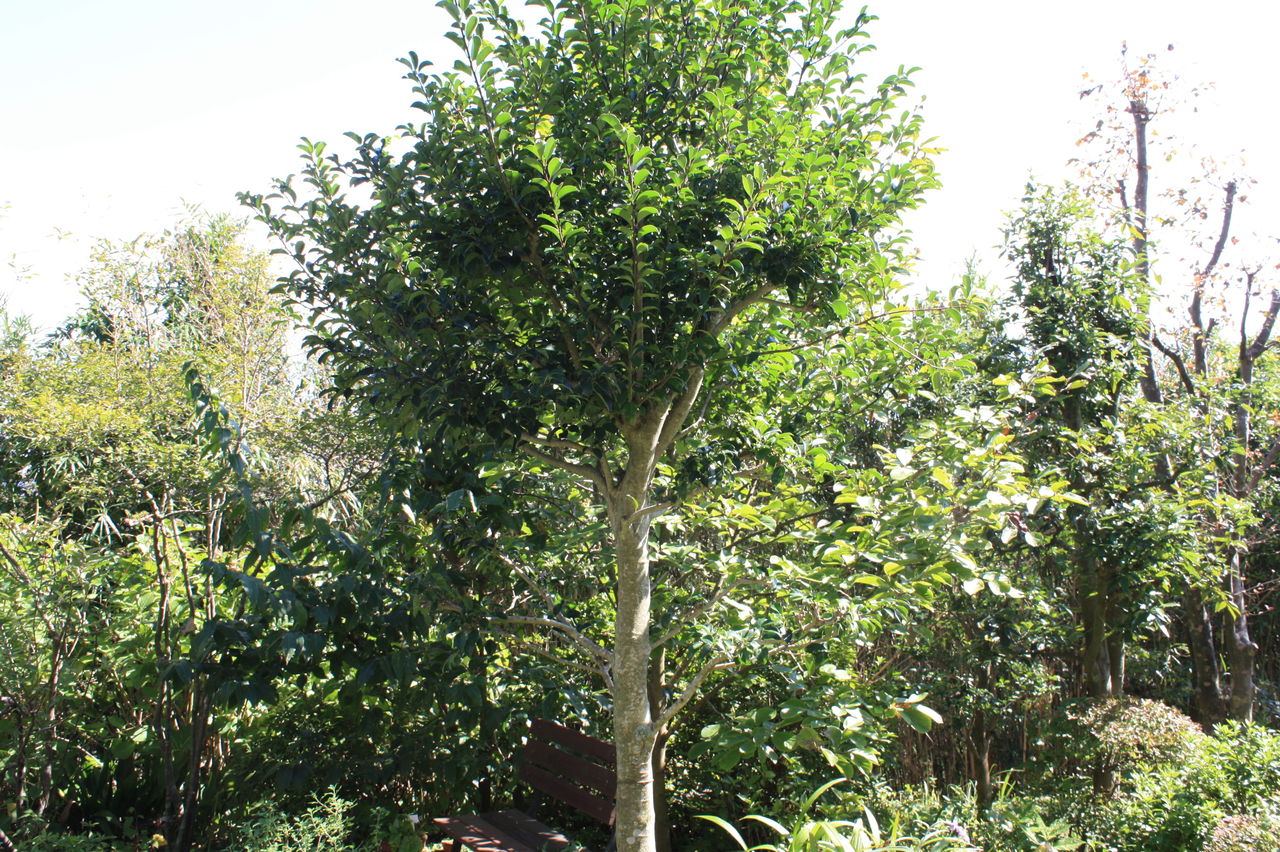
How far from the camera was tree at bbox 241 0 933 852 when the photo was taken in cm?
255

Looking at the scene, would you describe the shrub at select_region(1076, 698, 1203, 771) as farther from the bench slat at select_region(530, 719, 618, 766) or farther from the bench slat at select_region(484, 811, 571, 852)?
the bench slat at select_region(484, 811, 571, 852)

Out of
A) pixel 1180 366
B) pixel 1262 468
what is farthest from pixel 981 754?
pixel 1180 366

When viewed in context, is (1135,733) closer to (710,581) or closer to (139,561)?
(710,581)

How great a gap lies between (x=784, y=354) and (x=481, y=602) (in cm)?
151

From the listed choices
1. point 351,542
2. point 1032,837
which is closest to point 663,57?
point 351,542

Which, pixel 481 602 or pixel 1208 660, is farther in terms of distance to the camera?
pixel 1208 660

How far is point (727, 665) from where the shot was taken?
2.95m

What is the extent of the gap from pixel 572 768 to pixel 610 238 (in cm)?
258

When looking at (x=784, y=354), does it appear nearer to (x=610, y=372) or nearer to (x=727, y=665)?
(x=610, y=372)

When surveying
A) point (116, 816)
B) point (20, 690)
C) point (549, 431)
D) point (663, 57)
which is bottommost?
point (116, 816)

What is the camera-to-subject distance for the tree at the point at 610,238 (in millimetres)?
2555

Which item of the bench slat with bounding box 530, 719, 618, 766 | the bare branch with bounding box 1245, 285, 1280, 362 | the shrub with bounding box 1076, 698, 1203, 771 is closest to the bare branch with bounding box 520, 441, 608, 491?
the bench slat with bounding box 530, 719, 618, 766

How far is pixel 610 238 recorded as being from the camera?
8.81ft

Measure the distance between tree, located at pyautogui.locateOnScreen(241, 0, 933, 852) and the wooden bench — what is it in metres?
0.90
